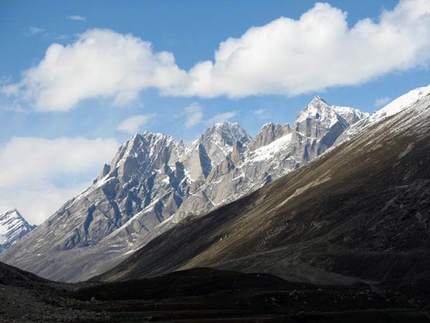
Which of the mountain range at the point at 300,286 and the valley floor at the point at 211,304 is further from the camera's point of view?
the mountain range at the point at 300,286

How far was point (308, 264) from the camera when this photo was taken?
166 m

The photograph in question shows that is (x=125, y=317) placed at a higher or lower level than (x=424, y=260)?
higher

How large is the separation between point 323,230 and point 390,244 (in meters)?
39.9

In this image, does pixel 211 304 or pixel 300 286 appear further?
pixel 300 286

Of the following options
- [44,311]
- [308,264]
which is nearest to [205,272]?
[308,264]

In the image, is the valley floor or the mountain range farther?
the mountain range

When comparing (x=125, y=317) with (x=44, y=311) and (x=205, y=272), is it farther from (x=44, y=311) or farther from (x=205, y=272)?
(x=205, y=272)

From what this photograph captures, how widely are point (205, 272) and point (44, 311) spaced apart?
6625 cm

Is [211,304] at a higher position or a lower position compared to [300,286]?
higher

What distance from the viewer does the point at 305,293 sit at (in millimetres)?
94625

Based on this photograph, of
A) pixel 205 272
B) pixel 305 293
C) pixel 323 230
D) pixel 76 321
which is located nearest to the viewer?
pixel 76 321

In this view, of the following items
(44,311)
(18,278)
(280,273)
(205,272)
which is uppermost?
(18,278)

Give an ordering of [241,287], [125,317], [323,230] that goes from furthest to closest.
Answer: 1. [323,230]
2. [241,287]
3. [125,317]

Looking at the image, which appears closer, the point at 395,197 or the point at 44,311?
the point at 44,311
